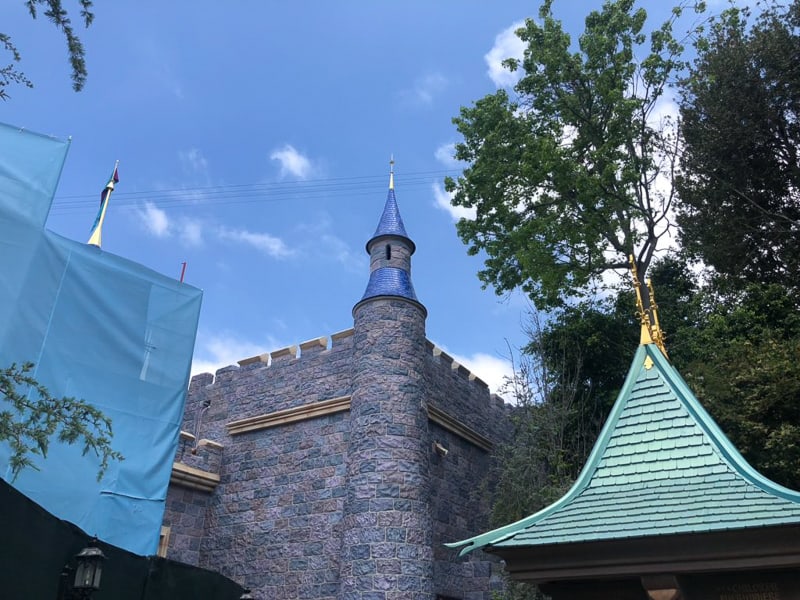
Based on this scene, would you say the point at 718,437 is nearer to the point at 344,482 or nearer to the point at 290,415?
the point at 344,482

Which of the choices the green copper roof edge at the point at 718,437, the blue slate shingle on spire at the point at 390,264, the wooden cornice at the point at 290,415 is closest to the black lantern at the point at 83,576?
the green copper roof edge at the point at 718,437

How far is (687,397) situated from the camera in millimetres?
5297

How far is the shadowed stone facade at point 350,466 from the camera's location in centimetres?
956

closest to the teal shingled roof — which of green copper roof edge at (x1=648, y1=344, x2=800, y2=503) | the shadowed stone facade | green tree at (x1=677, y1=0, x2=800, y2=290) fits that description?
green copper roof edge at (x1=648, y1=344, x2=800, y2=503)

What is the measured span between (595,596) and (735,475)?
4.14ft

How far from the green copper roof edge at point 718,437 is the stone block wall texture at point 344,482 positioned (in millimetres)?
5021

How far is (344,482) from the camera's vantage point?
10523mm

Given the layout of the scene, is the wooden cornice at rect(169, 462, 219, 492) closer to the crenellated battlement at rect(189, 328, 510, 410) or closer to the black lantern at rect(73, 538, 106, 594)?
the crenellated battlement at rect(189, 328, 510, 410)

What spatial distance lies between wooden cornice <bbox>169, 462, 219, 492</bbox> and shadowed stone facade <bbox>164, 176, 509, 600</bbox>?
0.02 m

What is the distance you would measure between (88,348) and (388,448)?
185 inches

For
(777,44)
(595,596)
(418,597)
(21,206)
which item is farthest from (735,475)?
(777,44)

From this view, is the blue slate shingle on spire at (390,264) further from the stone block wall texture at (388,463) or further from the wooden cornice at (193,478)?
the wooden cornice at (193,478)

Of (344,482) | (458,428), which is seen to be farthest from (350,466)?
(458,428)

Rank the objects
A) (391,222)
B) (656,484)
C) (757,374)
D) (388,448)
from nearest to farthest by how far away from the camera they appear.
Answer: (656,484), (388,448), (757,374), (391,222)
